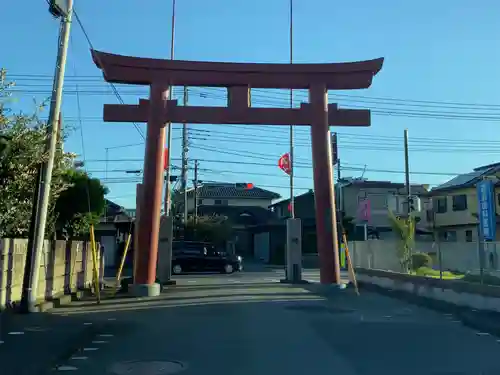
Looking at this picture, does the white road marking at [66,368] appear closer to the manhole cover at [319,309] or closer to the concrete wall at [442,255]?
the manhole cover at [319,309]

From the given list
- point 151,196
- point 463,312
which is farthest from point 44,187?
point 463,312

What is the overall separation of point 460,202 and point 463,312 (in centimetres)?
3338

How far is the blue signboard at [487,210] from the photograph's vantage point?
48.7ft

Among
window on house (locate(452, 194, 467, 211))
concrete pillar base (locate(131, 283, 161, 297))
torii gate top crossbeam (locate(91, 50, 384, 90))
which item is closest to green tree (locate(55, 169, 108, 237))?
concrete pillar base (locate(131, 283, 161, 297))

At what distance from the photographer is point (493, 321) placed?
1145 cm

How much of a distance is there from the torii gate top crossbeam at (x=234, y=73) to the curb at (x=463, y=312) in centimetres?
677

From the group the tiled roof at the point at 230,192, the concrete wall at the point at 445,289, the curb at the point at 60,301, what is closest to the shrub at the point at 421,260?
the concrete wall at the point at 445,289

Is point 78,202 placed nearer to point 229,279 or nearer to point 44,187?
point 44,187

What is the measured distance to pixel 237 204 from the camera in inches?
2699

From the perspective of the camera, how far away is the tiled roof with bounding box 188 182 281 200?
68.1 meters

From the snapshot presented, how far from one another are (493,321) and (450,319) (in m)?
1.29

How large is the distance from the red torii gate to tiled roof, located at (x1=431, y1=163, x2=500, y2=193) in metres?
26.4

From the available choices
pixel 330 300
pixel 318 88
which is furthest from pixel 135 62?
pixel 330 300

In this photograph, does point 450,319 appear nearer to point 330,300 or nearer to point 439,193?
point 330,300
